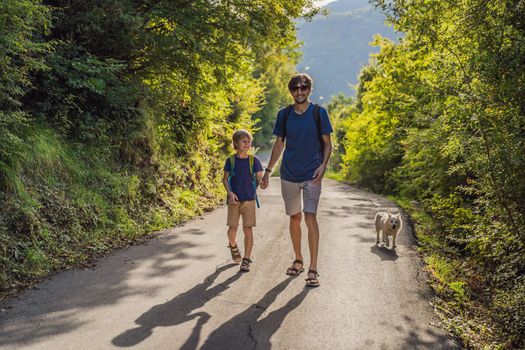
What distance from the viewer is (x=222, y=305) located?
17.8ft

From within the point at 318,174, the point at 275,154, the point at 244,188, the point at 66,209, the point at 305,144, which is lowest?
the point at 66,209

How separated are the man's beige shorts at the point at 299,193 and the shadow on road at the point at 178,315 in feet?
3.94

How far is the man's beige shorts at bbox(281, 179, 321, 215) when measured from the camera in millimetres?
6203

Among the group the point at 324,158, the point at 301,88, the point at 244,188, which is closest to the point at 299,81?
the point at 301,88

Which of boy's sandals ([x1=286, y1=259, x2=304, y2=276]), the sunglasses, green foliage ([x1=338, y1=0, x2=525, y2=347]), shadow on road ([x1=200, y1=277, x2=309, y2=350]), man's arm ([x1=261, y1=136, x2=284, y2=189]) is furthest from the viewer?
boy's sandals ([x1=286, y1=259, x2=304, y2=276])

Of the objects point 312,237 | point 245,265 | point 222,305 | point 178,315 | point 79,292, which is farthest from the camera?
point 245,265

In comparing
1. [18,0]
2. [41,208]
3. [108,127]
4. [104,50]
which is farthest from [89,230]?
[104,50]

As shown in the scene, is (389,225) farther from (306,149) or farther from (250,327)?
(250,327)

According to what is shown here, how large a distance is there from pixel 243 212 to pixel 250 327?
7.71ft

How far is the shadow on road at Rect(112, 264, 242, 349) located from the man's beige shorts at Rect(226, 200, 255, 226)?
919 millimetres

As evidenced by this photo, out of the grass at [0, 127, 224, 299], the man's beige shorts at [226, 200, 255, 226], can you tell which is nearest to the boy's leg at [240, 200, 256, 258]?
the man's beige shorts at [226, 200, 255, 226]

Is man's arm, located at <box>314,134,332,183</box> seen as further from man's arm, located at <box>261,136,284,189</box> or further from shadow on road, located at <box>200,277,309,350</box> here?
shadow on road, located at <box>200,277,309,350</box>

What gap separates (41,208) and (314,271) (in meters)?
4.11

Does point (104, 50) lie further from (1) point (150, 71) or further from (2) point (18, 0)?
(2) point (18, 0)
